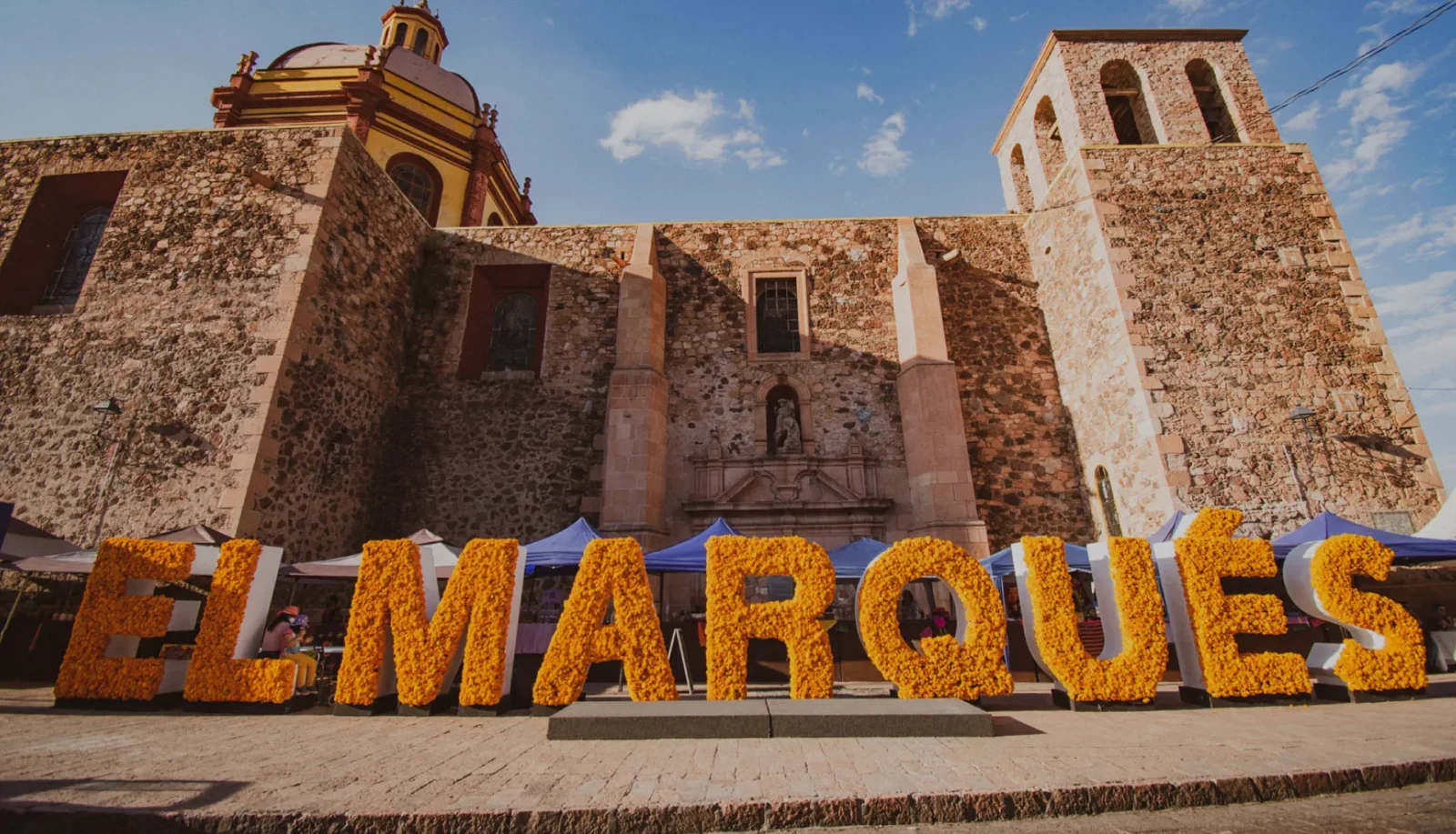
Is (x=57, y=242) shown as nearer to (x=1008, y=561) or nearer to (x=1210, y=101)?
(x=1008, y=561)

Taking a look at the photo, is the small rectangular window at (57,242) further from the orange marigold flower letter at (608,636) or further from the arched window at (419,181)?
the orange marigold flower letter at (608,636)

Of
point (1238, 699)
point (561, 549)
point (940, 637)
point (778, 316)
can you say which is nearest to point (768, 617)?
point (940, 637)

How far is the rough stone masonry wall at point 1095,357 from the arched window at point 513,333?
11.9 m

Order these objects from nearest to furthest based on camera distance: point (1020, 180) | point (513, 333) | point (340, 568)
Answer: point (340, 568)
point (513, 333)
point (1020, 180)

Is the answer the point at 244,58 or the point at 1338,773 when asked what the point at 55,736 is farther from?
the point at 244,58

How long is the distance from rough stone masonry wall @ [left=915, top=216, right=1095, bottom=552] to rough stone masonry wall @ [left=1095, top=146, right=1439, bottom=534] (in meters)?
2.57

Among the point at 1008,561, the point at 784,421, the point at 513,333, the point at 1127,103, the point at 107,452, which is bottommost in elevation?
the point at 1008,561

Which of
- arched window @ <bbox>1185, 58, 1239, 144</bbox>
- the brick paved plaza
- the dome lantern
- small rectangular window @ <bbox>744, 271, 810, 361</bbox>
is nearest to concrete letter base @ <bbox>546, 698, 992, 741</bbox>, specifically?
the brick paved plaza

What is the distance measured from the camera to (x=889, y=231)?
14.4 meters

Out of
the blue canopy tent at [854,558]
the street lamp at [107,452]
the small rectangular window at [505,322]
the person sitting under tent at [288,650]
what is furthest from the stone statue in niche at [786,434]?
the street lamp at [107,452]

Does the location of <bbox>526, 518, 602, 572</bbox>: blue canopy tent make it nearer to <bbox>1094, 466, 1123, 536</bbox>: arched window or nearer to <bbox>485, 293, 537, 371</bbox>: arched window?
<bbox>485, 293, 537, 371</bbox>: arched window

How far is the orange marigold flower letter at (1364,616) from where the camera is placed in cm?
611

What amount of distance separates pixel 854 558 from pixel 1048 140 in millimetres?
12452

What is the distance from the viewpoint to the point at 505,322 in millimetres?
14477
